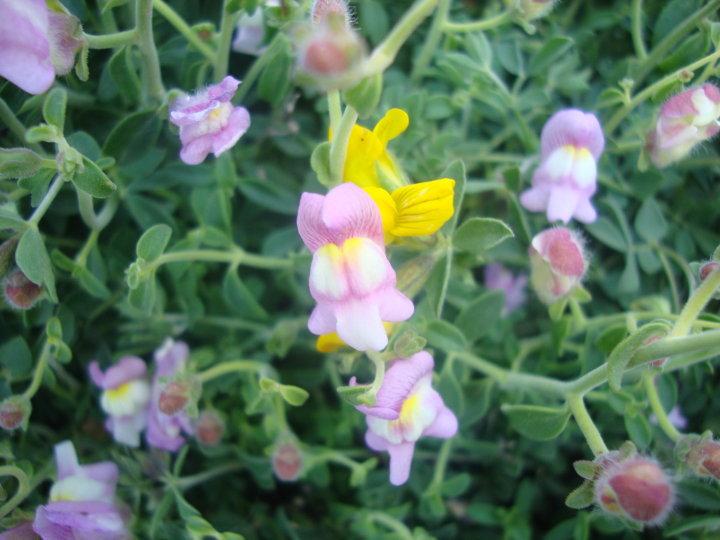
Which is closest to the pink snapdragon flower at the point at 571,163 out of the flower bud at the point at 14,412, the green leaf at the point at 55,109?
the green leaf at the point at 55,109

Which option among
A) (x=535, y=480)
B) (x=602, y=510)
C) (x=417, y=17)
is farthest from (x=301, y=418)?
(x=417, y=17)

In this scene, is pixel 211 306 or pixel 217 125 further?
pixel 211 306

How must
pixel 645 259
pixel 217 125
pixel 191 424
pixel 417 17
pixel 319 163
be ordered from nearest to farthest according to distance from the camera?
1. pixel 417 17
2. pixel 319 163
3. pixel 217 125
4. pixel 191 424
5. pixel 645 259

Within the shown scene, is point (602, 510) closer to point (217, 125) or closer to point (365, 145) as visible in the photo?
point (365, 145)

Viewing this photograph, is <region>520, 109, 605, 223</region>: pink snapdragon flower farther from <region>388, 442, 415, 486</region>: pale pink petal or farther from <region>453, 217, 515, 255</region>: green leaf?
<region>388, 442, 415, 486</region>: pale pink petal

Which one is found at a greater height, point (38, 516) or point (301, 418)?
point (38, 516)

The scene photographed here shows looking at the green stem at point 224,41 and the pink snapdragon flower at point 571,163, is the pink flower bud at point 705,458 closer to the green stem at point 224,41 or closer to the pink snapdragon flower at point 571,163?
the pink snapdragon flower at point 571,163

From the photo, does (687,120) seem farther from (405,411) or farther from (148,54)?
(148,54)
